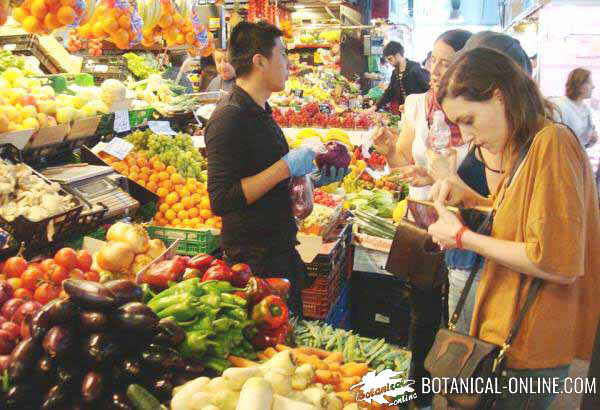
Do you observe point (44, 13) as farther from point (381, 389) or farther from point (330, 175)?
point (381, 389)

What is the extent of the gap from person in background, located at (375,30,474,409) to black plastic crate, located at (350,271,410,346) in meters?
0.80

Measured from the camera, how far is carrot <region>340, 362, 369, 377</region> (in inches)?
83.0

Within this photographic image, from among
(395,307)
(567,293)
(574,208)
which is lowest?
(395,307)

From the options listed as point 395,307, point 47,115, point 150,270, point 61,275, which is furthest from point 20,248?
point 395,307

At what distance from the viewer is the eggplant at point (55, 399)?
158 centimetres

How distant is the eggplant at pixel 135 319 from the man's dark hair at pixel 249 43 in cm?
161

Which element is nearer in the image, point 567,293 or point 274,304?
point 567,293

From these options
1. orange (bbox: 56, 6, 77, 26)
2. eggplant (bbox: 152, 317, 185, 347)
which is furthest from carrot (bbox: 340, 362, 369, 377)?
orange (bbox: 56, 6, 77, 26)

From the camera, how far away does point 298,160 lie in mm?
2840

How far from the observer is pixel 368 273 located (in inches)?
180

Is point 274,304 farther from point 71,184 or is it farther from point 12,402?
point 71,184

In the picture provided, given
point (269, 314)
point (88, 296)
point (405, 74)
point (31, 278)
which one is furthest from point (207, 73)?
point (88, 296)

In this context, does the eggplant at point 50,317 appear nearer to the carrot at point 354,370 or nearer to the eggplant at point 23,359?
the eggplant at point 23,359

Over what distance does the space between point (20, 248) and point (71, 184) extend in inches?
27.4
